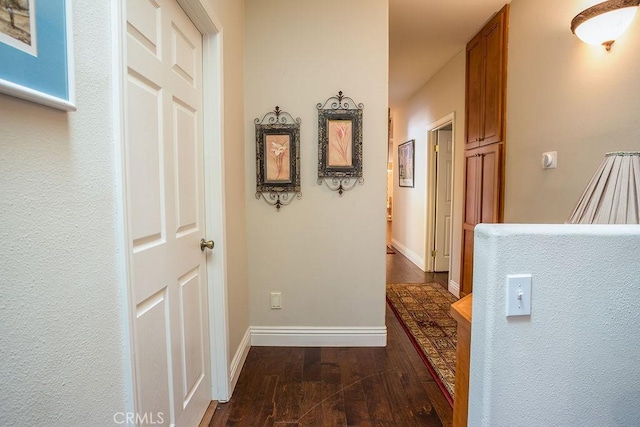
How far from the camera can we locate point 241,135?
6.93ft

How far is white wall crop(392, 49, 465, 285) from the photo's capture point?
3400mm

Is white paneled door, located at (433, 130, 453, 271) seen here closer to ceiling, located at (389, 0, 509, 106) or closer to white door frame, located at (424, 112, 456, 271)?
white door frame, located at (424, 112, 456, 271)

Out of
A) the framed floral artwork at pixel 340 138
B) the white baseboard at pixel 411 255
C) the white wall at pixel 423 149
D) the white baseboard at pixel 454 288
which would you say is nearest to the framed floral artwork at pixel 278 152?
the framed floral artwork at pixel 340 138

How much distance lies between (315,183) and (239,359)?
4.29 feet

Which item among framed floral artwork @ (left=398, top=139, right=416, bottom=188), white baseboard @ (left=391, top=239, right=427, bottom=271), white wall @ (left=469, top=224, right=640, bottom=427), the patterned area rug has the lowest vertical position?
the patterned area rug

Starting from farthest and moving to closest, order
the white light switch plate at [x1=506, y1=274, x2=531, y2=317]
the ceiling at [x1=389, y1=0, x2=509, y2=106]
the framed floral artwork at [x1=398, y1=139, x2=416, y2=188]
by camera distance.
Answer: the framed floral artwork at [x1=398, y1=139, x2=416, y2=188]
the ceiling at [x1=389, y1=0, x2=509, y2=106]
the white light switch plate at [x1=506, y1=274, x2=531, y2=317]

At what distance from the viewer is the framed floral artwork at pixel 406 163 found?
486 centimetres

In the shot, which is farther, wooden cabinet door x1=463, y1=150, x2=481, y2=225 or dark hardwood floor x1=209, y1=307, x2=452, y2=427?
wooden cabinet door x1=463, y1=150, x2=481, y2=225

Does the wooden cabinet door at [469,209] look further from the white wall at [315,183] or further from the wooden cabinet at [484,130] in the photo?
the white wall at [315,183]

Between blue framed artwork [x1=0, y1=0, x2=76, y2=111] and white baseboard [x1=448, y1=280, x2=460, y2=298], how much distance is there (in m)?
3.54

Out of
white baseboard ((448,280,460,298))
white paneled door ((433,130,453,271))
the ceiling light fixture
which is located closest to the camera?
the ceiling light fixture

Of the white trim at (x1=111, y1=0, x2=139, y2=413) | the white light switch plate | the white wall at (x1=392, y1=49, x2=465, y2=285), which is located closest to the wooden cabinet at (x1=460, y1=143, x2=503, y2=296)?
the white wall at (x1=392, y1=49, x2=465, y2=285)

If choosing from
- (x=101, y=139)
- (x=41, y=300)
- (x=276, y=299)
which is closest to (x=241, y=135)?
(x=276, y=299)

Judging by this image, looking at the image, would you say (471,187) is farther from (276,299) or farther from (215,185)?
(215,185)
